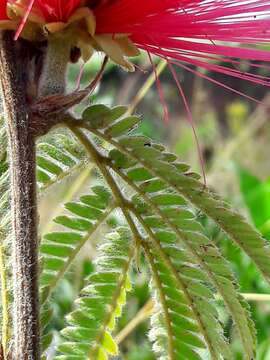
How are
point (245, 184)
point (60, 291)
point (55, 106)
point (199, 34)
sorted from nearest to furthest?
point (55, 106) < point (199, 34) < point (60, 291) < point (245, 184)

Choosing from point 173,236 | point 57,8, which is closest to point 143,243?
point 173,236

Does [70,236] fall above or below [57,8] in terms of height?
below

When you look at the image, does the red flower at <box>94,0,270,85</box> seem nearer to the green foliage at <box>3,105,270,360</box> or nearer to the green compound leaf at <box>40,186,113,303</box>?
the green foliage at <box>3,105,270,360</box>

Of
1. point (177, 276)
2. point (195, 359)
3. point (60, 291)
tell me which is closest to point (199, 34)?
point (177, 276)

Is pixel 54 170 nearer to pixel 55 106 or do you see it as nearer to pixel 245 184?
pixel 55 106

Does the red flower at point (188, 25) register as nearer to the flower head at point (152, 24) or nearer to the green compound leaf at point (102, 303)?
the flower head at point (152, 24)

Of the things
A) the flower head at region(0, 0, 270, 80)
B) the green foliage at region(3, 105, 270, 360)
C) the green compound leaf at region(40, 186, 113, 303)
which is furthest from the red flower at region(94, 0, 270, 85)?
the green compound leaf at region(40, 186, 113, 303)

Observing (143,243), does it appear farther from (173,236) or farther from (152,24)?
(152,24)

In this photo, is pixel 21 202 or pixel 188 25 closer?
pixel 21 202
